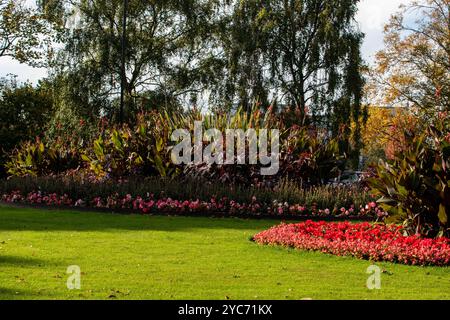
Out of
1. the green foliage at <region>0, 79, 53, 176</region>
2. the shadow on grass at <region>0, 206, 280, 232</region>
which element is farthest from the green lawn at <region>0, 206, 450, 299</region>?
the green foliage at <region>0, 79, 53, 176</region>

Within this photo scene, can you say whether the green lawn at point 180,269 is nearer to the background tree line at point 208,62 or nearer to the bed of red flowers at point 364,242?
the bed of red flowers at point 364,242

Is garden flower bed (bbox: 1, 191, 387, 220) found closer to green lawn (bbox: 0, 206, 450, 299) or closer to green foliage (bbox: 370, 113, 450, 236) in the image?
green lawn (bbox: 0, 206, 450, 299)

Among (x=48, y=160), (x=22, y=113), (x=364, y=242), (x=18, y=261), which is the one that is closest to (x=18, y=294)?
(x=18, y=261)

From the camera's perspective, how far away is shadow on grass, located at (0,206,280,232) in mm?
12305

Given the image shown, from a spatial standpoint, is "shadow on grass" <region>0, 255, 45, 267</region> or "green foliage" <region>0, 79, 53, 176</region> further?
"green foliage" <region>0, 79, 53, 176</region>

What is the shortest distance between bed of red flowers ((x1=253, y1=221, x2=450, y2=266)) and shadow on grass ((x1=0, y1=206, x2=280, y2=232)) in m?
2.04

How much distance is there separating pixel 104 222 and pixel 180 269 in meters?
5.72

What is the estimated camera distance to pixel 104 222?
1327 centimetres

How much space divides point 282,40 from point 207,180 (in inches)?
807

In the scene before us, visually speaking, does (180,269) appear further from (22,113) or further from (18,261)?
(22,113)

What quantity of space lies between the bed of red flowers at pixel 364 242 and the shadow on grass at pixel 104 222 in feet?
6.70

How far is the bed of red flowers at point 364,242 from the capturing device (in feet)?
28.7

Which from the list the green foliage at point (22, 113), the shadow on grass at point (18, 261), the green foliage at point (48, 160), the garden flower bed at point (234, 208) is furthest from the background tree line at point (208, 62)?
the shadow on grass at point (18, 261)

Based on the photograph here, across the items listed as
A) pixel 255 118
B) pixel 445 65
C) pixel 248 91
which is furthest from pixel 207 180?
pixel 445 65
